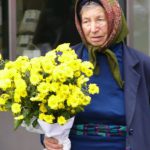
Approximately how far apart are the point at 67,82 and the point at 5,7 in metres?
2.50

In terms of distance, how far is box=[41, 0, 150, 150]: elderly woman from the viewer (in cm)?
244

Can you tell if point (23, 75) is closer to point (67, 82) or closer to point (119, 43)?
point (67, 82)

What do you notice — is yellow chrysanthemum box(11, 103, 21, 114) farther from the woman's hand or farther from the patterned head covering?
the patterned head covering

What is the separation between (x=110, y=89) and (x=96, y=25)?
1.07 ft

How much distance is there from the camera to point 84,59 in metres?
2.58

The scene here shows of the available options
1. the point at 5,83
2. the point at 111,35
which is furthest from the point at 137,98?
the point at 5,83

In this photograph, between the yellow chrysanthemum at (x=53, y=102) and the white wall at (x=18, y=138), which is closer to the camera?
the yellow chrysanthemum at (x=53, y=102)

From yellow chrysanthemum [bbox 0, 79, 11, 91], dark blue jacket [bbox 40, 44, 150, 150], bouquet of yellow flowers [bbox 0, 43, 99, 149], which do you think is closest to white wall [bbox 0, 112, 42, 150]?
dark blue jacket [bbox 40, 44, 150, 150]

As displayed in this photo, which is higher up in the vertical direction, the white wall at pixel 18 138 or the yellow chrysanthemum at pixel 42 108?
the yellow chrysanthemum at pixel 42 108

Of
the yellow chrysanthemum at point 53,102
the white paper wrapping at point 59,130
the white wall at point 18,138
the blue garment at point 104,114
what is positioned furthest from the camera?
the white wall at point 18,138

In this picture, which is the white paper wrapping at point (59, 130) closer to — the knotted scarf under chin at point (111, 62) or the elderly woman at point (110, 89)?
the elderly woman at point (110, 89)

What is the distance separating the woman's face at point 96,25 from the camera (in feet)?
8.12

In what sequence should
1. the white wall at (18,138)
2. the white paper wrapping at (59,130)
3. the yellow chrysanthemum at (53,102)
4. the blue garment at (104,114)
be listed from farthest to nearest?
the white wall at (18,138) < the blue garment at (104,114) < the white paper wrapping at (59,130) < the yellow chrysanthemum at (53,102)

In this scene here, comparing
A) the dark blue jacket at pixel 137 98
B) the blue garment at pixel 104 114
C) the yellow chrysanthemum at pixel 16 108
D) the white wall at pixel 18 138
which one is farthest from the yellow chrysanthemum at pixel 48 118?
the white wall at pixel 18 138
